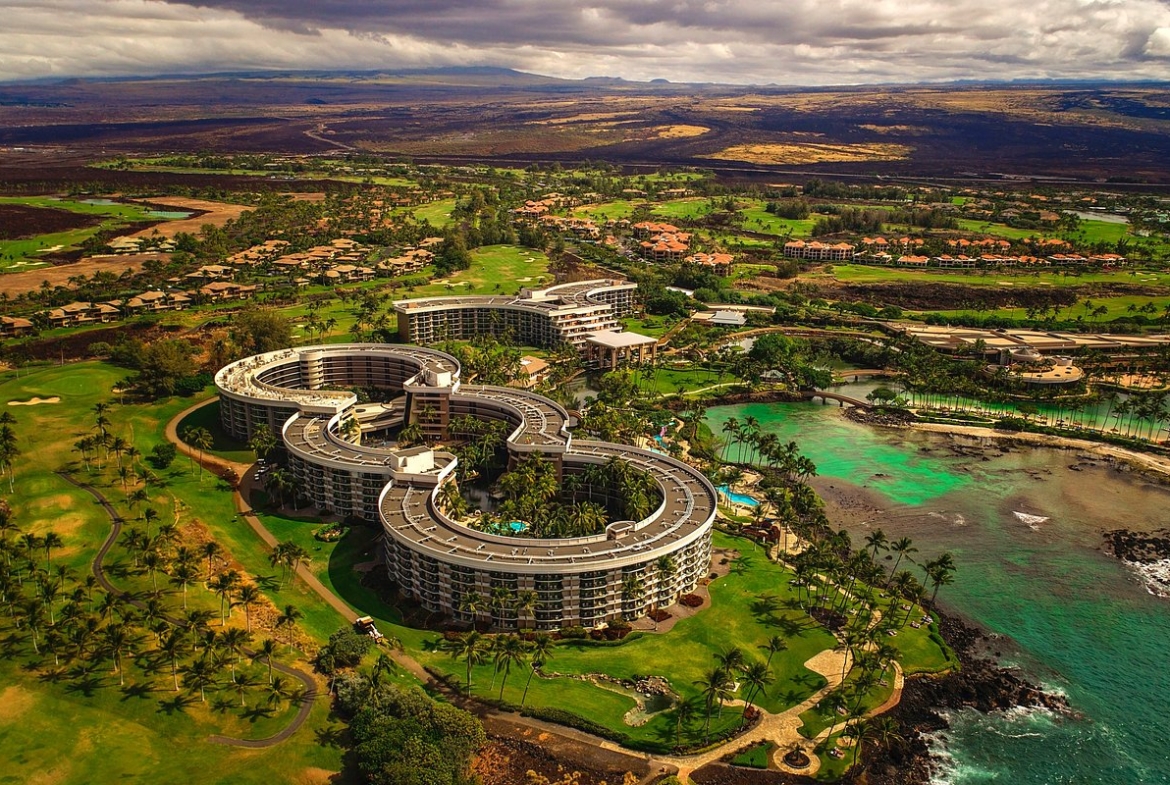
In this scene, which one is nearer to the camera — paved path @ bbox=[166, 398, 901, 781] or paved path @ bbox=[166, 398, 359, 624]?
paved path @ bbox=[166, 398, 901, 781]

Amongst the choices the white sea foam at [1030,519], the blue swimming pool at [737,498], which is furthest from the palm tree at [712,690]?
the white sea foam at [1030,519]

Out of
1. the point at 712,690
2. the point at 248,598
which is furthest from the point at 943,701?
the point at 248,598

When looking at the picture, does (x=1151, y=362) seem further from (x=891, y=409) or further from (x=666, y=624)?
(x=666, y=624)

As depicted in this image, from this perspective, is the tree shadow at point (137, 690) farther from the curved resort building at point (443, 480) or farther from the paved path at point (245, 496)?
the curved resort building at point (443, 480)

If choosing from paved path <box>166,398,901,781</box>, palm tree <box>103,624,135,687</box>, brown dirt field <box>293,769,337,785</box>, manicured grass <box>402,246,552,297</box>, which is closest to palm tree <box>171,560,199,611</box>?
palm tree <box>103,624,135,687</box>

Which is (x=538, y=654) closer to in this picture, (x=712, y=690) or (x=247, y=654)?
(x=712, y=690)

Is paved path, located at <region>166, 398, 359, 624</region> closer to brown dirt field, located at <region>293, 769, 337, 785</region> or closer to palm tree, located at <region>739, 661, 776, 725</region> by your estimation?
brown dirt field, located at <region>293, 769, 337, 785</region>

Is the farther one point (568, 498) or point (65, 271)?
point (65, 271)
